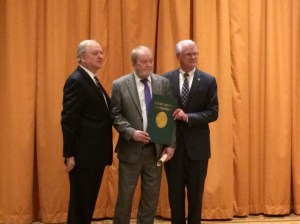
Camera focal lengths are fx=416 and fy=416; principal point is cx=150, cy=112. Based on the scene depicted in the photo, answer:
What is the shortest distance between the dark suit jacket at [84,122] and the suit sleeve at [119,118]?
0.23 feet

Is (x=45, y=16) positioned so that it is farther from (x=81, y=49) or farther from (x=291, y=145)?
(x=291, y=145)

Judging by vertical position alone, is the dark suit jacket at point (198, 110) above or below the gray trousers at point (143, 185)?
above

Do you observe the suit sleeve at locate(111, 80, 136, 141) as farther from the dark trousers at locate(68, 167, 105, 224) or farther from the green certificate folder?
the dark trousers at locate(68, 167, 105, 224)

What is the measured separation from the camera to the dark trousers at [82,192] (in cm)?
277

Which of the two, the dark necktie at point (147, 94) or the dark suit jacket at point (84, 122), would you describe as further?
the dark necktie at point (147, 94)

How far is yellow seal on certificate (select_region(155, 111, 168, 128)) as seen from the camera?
9.21 ft

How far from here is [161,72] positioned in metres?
3.81

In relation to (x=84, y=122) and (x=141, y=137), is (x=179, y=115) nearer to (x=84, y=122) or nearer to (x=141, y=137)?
(x=141, y=137)

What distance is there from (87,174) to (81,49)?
0.84 meters

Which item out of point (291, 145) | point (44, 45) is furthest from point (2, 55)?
point (291, 145)

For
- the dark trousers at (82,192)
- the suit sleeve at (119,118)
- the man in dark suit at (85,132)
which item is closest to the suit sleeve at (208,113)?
the suit sleeve at (119,118)

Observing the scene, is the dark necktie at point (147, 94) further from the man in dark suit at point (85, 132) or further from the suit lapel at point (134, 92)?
the man in dark suit at point (85, 132)

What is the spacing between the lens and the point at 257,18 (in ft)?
12.8

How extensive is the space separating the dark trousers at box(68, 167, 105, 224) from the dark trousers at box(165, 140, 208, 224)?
0.58 m
